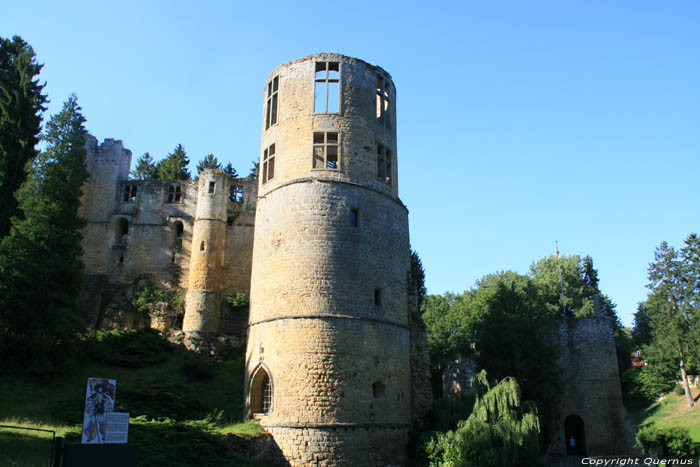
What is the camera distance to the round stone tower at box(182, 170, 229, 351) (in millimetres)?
30094

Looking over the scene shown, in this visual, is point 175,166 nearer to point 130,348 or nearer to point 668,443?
point 130,348

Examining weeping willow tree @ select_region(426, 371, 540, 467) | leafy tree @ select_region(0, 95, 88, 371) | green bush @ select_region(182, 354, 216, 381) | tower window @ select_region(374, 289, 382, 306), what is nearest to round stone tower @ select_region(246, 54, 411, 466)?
tower window @ select_region(374, 289, 382, 306)

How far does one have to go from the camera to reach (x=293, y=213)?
1947 cm

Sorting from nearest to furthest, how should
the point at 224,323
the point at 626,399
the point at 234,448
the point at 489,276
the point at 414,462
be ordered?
the point at 234,448
the point at 414,462
the point at 224,323
the point at 626,399
the point at 489,276

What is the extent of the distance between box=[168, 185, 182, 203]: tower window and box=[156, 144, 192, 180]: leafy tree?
974 centimetres

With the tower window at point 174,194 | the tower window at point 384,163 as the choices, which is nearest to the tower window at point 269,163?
the tower window at point 384,163

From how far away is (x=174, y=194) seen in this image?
35781 millimetres

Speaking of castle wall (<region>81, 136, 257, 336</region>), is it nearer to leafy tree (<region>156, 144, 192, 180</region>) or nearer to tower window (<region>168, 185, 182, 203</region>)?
tower window (<region>168, 185, 182, 203</region>)

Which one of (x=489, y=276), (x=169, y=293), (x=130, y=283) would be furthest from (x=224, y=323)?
(x=489, y=276)

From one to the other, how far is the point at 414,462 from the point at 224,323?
16354 millimetres

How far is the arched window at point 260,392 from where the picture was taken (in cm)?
1883

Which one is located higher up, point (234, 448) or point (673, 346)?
point (673, 346)

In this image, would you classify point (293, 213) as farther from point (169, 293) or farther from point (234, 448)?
point (169, 293)

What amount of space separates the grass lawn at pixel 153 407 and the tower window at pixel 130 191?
11.4 metres
